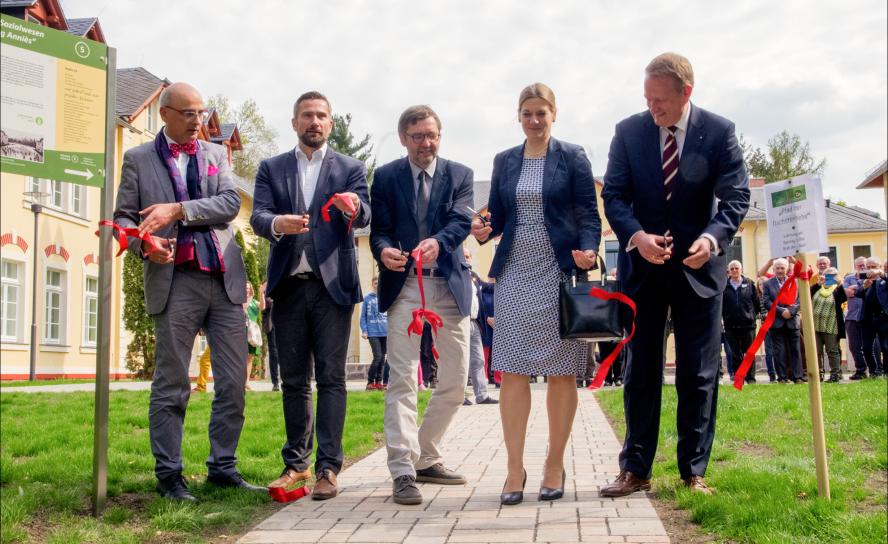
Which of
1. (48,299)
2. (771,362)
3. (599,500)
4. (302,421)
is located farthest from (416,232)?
(48,299)

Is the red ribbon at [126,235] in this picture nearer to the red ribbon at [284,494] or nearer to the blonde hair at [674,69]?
the red ribbon at [284,494]

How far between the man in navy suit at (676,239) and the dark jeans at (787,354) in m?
11.6

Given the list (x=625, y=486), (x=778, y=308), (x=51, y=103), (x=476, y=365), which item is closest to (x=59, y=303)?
(x=476, y=365)

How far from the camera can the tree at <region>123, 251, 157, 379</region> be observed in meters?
26.6

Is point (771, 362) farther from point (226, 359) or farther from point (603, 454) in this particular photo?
point (226, 359)

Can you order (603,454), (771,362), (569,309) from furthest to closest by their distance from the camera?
(771,362) → (603,454) → (569,309)

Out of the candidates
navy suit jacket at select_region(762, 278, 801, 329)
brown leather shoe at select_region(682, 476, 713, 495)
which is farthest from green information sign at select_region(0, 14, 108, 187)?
navy suit jacket at select_region(762, 278, 801, 329)

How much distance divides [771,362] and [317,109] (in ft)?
45.4

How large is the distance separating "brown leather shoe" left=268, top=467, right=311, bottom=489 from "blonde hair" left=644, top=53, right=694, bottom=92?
125 inches

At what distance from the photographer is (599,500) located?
16.5ft

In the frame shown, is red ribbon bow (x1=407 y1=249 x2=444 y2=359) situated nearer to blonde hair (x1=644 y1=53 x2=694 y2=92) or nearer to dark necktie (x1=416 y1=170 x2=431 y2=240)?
dark necktie (x1=416 y1=170 x2=431 y2=240)

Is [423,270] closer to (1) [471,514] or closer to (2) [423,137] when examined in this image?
(2) [423,137]

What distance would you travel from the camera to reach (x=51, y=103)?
15.0ft

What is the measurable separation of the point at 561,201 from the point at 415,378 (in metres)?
1.41
